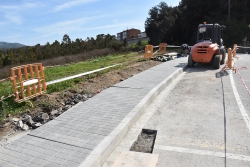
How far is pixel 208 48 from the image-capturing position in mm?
12211

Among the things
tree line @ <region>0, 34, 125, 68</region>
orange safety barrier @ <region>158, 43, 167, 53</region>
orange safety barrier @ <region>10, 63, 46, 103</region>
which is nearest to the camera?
orange safety barrier @ <region>10, 63, 46, 103</region>

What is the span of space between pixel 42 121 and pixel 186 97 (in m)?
4.51

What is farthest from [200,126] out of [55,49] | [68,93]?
[55,49]

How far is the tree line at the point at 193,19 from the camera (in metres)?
32.5

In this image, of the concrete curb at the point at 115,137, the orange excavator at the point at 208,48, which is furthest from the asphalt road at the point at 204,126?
the orange excavator at the point at 208,48

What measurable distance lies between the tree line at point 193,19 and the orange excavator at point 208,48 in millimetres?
20792

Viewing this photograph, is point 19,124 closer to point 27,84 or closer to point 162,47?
point 27,84

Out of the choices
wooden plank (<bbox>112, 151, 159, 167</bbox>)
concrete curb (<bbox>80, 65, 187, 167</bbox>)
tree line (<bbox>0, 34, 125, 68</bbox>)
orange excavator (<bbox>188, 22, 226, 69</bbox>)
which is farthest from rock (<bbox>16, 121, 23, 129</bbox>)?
tree line (<bbox>0, 34, 125, 68</bbox>)

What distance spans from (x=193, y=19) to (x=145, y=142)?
40877mm

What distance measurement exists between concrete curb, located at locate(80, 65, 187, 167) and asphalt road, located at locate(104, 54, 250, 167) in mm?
116

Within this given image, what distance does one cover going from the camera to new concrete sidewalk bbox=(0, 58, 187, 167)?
12.1 feet

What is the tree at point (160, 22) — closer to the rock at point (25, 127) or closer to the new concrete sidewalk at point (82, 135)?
the new concrete sidewalk at point (82, 135)

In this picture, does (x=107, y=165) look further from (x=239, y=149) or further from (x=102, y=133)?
(x=239, y=149)

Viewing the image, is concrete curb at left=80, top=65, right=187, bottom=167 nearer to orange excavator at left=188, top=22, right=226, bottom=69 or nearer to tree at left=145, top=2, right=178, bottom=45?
orange excavator at left=188, top=22, right=226, bottom=69
